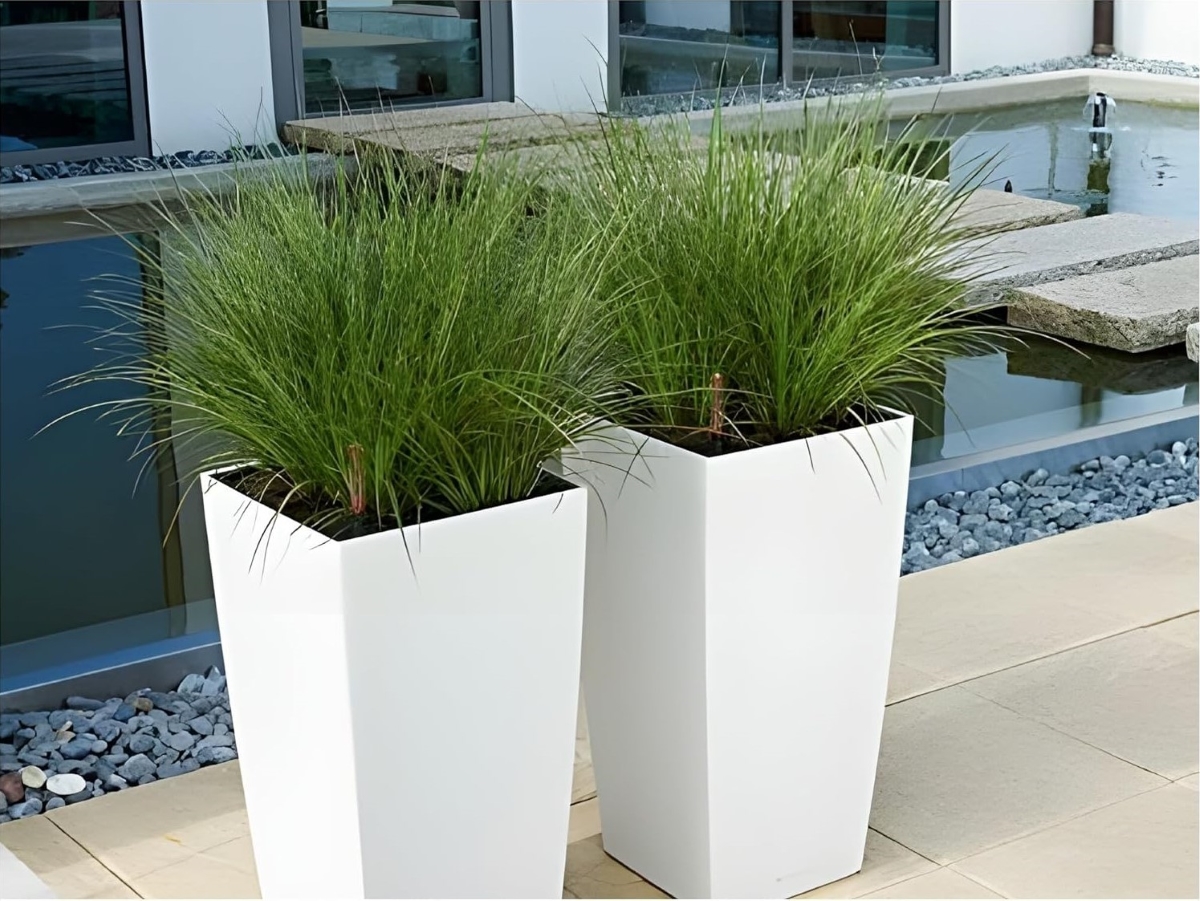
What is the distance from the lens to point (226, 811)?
2.26 metres

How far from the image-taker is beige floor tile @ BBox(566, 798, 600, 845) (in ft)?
7.20

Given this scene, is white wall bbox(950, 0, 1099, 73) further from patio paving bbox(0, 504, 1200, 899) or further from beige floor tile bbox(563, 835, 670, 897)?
beige floor tile bbox(563, 835, 670, 897)

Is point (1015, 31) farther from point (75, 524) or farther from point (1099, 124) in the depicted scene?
point (75, 524)

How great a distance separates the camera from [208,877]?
2084mm

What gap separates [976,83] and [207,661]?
30.4 feet

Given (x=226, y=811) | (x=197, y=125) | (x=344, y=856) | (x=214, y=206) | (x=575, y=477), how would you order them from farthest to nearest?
(x=197, y=125), (x=226, y=811), (x=575, y=477), (x=214, y=206), (x=344, y=856)

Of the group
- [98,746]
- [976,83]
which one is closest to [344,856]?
[98,746]

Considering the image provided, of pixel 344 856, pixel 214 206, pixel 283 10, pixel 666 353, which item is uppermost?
pixel 283 10

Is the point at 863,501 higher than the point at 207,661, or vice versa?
the point at 863,501

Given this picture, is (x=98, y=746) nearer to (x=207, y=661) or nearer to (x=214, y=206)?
(x=207, y=661)

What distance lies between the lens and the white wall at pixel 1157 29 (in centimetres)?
1178

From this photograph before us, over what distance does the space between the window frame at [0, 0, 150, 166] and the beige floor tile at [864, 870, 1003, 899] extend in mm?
7144

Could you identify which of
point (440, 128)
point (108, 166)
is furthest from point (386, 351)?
point (108, 166)

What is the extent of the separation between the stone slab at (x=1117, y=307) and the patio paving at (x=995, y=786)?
186 centimetres
